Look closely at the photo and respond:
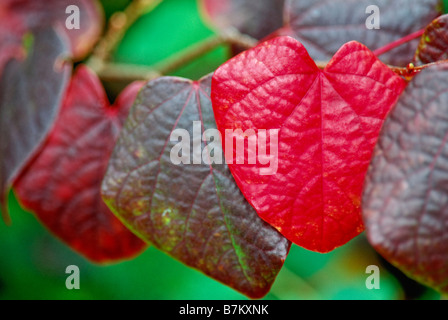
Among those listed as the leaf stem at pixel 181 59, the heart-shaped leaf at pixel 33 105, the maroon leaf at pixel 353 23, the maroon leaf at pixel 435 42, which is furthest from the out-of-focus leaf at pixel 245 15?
the maroon leaf at pixel 435 42

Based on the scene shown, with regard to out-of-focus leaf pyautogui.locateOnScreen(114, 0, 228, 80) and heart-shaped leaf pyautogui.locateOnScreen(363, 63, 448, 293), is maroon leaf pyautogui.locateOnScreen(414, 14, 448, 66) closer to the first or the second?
heart-shaped leaf pyautogui.locateOnScreen(363, 63, 448, 293)

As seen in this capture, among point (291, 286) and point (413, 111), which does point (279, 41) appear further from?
point (291, 286)

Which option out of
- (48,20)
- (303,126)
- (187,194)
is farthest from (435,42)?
(48,20)

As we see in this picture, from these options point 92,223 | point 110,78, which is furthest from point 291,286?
point 110,78

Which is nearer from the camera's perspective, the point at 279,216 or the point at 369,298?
the point at 279,216

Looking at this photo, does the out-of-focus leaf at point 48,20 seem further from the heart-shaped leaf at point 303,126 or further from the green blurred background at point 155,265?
the heart-shaped leaf at point 303,126
